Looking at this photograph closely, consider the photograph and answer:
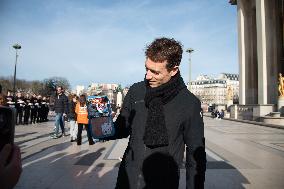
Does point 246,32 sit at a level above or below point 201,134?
above

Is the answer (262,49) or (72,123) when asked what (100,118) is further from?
(262,49)

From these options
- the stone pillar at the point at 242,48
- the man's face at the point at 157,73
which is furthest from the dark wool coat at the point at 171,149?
the stone pillar at the point at 242,48

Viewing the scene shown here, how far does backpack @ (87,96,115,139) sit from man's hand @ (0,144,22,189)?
3.45ft

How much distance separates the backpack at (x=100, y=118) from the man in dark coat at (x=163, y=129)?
7.6 inches

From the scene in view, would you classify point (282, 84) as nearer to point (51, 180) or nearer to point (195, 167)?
point (51, 180)

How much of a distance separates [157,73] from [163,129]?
47cm

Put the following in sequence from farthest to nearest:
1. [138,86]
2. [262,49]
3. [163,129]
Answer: [262,49] → [138,86] → [163,129]

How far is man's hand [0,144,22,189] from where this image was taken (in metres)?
1.57

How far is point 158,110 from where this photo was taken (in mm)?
2645

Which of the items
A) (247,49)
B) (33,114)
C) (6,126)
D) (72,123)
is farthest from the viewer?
(247,49)

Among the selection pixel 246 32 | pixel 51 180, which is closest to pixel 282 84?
pixel 246 32

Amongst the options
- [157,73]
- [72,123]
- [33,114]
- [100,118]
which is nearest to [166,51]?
[157,73]

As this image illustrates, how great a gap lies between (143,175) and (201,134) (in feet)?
1.86

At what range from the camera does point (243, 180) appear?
659 cm
